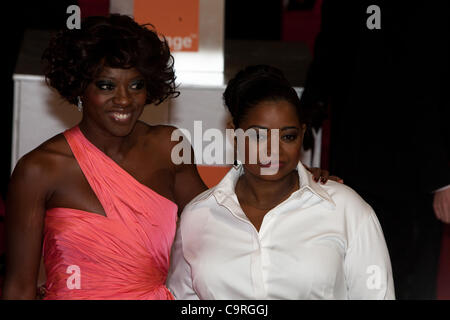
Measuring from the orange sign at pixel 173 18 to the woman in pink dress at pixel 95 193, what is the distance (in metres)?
0.86

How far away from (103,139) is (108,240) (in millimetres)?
335

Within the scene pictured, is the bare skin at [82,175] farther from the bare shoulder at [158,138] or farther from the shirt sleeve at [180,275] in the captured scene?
the shirt sleeve at [180,275]

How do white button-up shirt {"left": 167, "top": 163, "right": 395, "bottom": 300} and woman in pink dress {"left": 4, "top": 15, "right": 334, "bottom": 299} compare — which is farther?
woman in pink dress {"left": 4, "top": 15, "right": 334, "bottom": 299}

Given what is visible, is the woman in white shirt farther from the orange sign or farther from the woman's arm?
the orange sign

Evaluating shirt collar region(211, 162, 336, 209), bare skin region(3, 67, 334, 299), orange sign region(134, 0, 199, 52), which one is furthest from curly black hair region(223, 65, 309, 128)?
orange sign region(134, 0, 199, 52)

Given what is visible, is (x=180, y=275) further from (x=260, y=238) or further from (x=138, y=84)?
(x=138, y=84)

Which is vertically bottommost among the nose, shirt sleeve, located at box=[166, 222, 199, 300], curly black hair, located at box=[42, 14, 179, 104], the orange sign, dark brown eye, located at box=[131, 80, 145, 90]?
shirt sleeve, located at box=[166, 222, 199, 300]

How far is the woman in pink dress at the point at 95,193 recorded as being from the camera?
A: 7.40 ft

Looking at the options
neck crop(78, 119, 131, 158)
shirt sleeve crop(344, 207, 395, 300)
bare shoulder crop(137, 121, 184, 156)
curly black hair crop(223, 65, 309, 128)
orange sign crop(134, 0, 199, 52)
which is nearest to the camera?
shirt sleeve crop(344, 207, 395, 300)

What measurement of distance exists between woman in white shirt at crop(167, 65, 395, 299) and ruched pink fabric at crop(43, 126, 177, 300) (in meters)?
0.18

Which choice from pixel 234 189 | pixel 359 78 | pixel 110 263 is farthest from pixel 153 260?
pixel 359 78

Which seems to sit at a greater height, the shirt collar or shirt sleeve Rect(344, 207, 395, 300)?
the shirt collar

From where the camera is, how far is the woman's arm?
2.21 meters

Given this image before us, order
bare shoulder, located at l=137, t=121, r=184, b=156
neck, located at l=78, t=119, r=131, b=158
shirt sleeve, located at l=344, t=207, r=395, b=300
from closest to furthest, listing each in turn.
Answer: shirt sleeve, located at l=344, t=207, r=395, b=300 → neck, located at l=78, t=119, r=131, b=158 → bare shoulder, located at l=137, t=121, r=184, b=156
